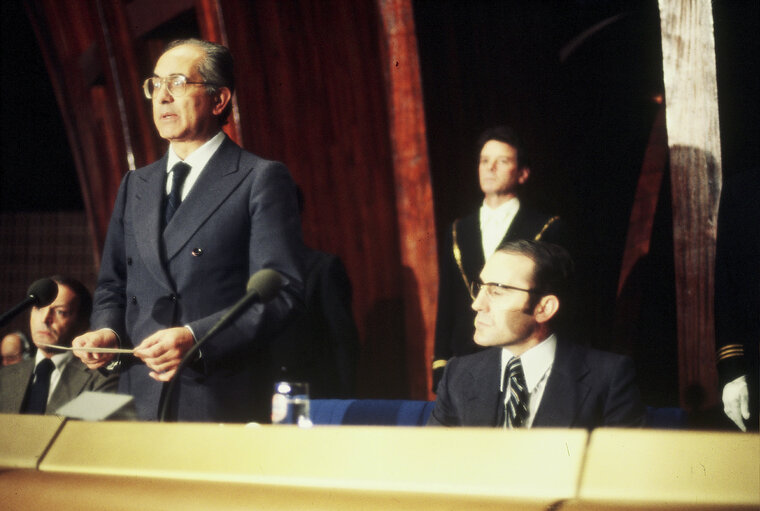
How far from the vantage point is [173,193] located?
1.63m

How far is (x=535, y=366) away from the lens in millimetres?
1916

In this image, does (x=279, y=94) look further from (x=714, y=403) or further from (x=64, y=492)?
(x=64, y=492)

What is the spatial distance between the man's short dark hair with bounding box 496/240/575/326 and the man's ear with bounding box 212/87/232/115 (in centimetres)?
77

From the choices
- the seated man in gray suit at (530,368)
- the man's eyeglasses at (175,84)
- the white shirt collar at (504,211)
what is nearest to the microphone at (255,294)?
the man's eyeglasses at (175,84)

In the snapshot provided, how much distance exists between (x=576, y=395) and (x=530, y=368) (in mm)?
138

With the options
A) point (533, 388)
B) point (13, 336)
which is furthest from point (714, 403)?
point (13, 336)

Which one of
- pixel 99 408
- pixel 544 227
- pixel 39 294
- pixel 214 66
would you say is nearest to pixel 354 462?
pixel 99 408

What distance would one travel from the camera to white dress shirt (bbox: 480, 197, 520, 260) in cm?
259

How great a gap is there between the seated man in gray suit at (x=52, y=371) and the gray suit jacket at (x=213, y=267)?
3.06 feet

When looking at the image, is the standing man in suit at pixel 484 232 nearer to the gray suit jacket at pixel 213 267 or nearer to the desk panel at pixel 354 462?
the gray suit jacket at pixel 213 267

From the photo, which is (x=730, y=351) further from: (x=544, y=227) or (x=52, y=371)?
(x=52, y=371)

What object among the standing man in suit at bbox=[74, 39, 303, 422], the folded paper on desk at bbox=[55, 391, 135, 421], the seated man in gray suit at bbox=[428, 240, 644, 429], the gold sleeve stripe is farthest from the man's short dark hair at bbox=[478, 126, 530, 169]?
the folded paper on desk at bbox=[55, 391, 135, 421]

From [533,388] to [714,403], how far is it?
1.02 metres

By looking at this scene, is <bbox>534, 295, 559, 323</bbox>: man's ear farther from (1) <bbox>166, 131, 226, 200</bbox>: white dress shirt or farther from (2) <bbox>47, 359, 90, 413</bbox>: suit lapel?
(2) <bbox>47, 359, 90, 413</bbox>: suit lapel
